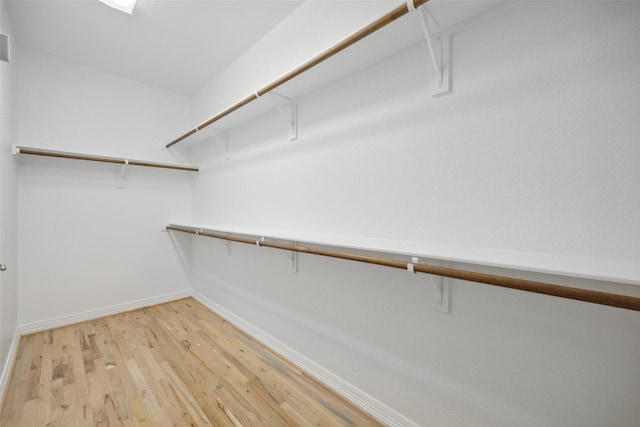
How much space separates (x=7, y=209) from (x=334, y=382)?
2335 millimetres

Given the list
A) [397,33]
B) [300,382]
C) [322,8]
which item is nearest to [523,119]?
[397,33]

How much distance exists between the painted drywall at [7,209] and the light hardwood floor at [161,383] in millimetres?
256

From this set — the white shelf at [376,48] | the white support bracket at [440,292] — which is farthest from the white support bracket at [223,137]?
the white support bracket at [440,292]

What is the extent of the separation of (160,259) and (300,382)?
7.06 ft

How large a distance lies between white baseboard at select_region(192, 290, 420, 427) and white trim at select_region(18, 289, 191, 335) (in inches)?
42.8

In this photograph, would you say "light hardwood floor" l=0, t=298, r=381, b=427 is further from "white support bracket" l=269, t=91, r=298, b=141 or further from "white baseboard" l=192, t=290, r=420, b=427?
"white support bracket" l=269, t=91, r=298, b=141

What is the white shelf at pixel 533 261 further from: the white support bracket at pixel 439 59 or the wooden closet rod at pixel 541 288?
the white support bracket at pixel 439 59

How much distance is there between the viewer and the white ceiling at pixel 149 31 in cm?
175

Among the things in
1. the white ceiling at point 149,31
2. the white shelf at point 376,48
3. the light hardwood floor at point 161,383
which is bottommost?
the light hardwood floor at point 161,383

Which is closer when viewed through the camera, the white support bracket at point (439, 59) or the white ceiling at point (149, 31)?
the white support bracket at point (439, 59)

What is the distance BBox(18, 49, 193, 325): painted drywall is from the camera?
2217mm

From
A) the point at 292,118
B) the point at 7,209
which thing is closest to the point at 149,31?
the point at 292,118

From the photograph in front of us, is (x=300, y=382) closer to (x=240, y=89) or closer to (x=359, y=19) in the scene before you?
(x=359, y=19)

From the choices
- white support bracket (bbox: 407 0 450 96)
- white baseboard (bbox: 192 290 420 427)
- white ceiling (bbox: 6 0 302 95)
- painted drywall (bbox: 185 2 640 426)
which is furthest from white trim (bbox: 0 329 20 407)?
white support bracket (bbox: 407 0 450 96)
